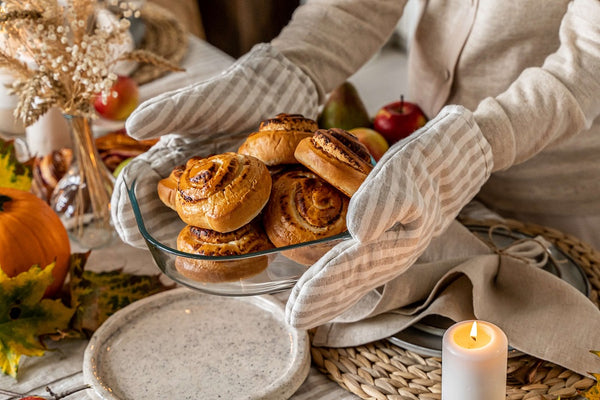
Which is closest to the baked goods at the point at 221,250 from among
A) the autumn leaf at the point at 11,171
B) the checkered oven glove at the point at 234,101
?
the checkered oven glove at the point at 234,101

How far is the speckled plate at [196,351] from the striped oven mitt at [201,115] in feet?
0.32

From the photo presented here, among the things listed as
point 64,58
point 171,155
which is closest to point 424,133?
point 171,155

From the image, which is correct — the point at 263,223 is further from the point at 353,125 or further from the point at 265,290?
the point at 353,125

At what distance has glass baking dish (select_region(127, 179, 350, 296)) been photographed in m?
0.53

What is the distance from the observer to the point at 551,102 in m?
0.70

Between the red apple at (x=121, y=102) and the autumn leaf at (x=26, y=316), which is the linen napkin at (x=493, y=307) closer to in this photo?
the autumn leaf at (x=26, y=316)

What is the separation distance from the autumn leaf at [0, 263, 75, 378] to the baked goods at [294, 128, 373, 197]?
0.29 meters

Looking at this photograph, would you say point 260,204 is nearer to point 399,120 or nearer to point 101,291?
point 101,291

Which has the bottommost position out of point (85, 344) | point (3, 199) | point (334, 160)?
point (85, 344)

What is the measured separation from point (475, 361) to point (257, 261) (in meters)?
0.17

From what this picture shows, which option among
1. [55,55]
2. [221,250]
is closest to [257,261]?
[221,250]

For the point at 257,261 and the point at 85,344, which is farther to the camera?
the point at 85,344

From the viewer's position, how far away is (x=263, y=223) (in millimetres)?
596

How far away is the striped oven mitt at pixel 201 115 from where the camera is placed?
668 mm
